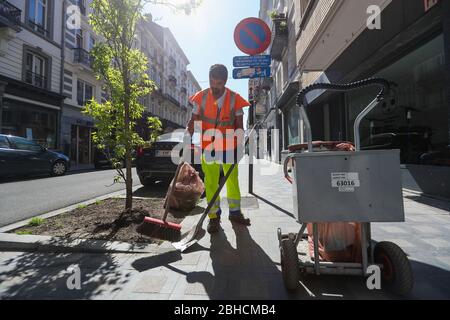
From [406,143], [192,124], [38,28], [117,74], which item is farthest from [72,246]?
[38,28]

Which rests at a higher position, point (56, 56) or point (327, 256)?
point (56, 56)

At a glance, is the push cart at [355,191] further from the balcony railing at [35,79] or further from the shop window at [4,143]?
the balcony railing at [35,79]

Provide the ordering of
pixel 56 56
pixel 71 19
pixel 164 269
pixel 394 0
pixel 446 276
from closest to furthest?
pixel 446 276 → pixel 164 269 → pixel 394 0 → pixel 56 56 → pixel 71 19

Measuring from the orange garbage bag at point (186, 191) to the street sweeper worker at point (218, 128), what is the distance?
3.00 ft

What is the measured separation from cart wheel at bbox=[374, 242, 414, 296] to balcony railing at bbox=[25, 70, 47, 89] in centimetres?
1972

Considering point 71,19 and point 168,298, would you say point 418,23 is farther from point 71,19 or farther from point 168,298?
point 71,19

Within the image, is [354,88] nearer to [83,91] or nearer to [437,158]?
[437,158]

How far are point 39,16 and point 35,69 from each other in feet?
10.9

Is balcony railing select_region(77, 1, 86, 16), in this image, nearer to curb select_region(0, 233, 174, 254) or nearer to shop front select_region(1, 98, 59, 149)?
shop front select_region(1, 98, 59, 149)

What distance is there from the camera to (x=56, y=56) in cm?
1886

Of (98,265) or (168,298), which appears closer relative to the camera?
(168,298)

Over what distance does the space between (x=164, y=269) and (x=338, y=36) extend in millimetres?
7380
